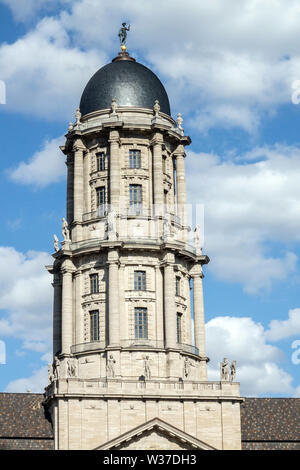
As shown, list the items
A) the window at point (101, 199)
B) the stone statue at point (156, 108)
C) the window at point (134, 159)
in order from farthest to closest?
1. the stone statue at point (156, 108)
2. the window at point (134, 159)
3. the window at point (101, 199)

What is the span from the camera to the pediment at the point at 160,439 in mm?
76625

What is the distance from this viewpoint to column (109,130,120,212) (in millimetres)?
89656

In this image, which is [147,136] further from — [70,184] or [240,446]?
[240,446]

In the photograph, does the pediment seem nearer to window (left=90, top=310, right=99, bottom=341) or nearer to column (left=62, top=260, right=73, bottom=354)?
window (left=90, top=310, right=99, bottom=341)

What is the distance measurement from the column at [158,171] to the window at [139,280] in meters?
6.28

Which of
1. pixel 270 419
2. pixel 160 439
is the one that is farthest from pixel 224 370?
pixel 160 439

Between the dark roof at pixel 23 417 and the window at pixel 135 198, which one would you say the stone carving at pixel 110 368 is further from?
the window at pixel 135 198

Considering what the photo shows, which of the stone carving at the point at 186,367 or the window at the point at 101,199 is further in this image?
the window at the point at 101,199

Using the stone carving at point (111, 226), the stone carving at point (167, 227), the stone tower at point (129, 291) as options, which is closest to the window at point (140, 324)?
the stone tower at point (129, 291)

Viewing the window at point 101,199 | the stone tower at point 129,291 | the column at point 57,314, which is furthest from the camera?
the window at point 101,199

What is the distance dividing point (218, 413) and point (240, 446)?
3.22 meters

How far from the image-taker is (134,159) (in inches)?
3632

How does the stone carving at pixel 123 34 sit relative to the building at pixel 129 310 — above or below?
above
